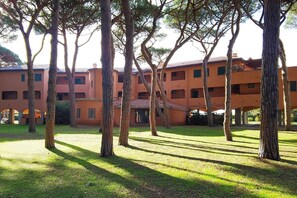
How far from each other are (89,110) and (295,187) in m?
32.0

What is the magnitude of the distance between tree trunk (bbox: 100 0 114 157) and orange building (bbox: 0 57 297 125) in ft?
78.3

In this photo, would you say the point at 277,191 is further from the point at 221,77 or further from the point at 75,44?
the point at 221,77

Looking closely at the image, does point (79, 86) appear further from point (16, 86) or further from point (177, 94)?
point (177, 94)

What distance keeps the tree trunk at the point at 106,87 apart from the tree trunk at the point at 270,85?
4596 millimetres

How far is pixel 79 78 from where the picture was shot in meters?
45.7

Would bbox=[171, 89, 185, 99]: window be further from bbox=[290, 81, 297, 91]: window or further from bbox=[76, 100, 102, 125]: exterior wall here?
bbox=[290, 81, 297, 91]: window

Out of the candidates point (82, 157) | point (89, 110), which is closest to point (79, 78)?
point (89, 110)

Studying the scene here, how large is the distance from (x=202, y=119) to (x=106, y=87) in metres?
26.2

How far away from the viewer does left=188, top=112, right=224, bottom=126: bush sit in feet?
114

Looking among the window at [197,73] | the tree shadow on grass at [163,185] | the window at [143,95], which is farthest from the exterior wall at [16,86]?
the tree shadow on grass at [163,185]

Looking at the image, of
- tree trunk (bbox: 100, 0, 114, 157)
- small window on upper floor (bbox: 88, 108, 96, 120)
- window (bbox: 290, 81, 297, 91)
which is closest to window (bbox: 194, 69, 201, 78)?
window (bbox: 290, 81, 297, 91)

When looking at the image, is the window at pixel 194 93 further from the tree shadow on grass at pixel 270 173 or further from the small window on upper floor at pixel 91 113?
the tree shadow on grass at pixel 270 173

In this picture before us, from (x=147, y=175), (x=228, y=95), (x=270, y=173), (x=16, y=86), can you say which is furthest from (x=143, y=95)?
(x=270, y=173)

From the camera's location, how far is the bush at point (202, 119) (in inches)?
1368
